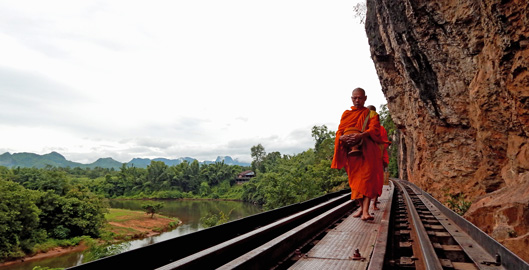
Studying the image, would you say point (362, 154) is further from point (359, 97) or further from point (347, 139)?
point (359, 97)

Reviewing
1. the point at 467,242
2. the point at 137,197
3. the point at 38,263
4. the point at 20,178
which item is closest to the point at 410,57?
the point at 467,242

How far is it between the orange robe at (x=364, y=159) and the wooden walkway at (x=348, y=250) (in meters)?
0.93

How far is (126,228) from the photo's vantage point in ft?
122

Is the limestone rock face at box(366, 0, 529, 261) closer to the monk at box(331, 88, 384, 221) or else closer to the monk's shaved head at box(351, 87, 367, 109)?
the monk at box(331, 88, 384, 221)

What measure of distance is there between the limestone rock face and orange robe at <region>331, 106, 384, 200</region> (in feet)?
5.09

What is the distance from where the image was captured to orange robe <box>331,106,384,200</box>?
15.3ft

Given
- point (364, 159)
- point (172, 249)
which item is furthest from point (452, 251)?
point (172, 249)

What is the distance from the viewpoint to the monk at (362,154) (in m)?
4.63

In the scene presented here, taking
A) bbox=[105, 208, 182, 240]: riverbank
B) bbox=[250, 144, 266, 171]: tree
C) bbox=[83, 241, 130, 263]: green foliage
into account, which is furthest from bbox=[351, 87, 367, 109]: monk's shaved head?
bbox=[250, 144, 266, 171]: tree

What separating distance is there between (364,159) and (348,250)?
231 cm

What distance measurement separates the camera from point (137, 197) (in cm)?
7994

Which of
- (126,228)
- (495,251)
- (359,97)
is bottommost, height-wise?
(126,228)

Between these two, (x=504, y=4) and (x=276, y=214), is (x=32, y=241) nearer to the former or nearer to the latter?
(x=276, y=214)

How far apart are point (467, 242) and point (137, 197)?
86.2 metres
